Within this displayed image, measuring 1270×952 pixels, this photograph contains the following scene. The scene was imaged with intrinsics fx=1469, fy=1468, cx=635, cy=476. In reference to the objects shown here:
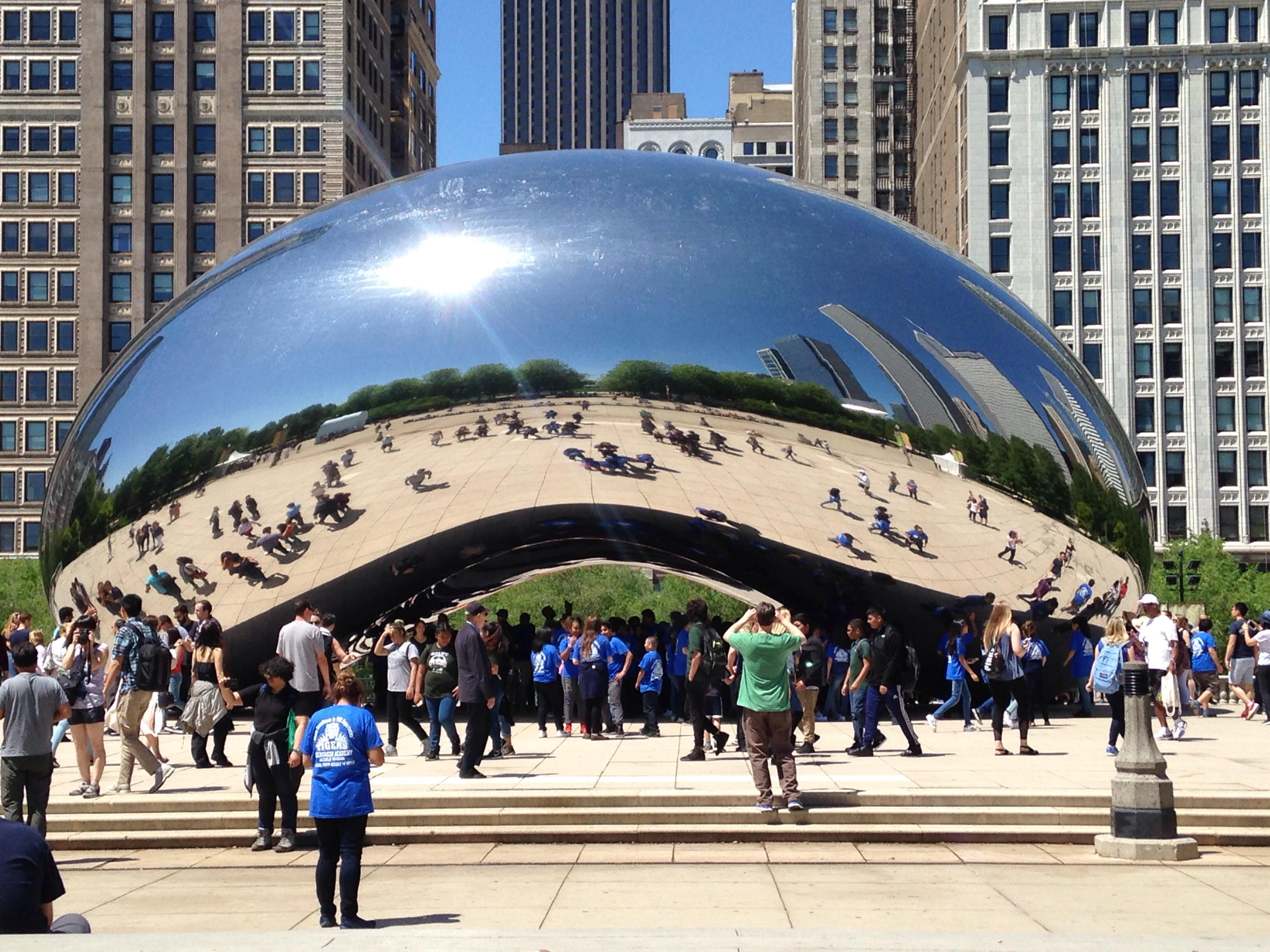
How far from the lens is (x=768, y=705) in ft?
32.3

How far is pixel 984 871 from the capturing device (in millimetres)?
8719

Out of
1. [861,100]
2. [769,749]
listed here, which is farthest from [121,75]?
[769,749]

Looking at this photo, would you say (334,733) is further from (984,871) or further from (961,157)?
(961,157)

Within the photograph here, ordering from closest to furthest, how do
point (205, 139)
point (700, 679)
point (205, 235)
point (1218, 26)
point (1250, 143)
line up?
1. point (700, 679)
2. point (1250, 143)
3. point (1218, 26)
4. point (205, 235)
5. point (205, 139)

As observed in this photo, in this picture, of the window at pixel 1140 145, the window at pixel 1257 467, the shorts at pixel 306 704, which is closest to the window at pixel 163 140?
the window at pixel 1140 145

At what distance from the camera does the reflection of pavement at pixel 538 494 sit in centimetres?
1290

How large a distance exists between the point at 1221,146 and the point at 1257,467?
1616 cm

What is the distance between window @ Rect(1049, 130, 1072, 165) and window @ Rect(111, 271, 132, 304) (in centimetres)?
4735

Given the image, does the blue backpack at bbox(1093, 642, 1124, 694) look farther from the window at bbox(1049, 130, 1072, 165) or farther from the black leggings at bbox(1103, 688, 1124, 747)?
the window at bbox(1049, 130, 1072, 165)

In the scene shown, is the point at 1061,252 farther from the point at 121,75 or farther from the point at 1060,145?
the point at 121,75

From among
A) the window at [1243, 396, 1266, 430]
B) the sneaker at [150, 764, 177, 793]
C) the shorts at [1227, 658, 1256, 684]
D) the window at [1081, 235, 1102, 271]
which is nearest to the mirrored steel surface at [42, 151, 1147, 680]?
the sneaker at [150, 764, 177, 793]

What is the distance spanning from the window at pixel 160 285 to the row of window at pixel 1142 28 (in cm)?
4358

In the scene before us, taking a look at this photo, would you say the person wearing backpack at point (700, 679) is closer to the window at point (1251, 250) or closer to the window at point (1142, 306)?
the window at point (1142, 306)

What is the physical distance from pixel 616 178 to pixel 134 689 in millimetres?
6578
